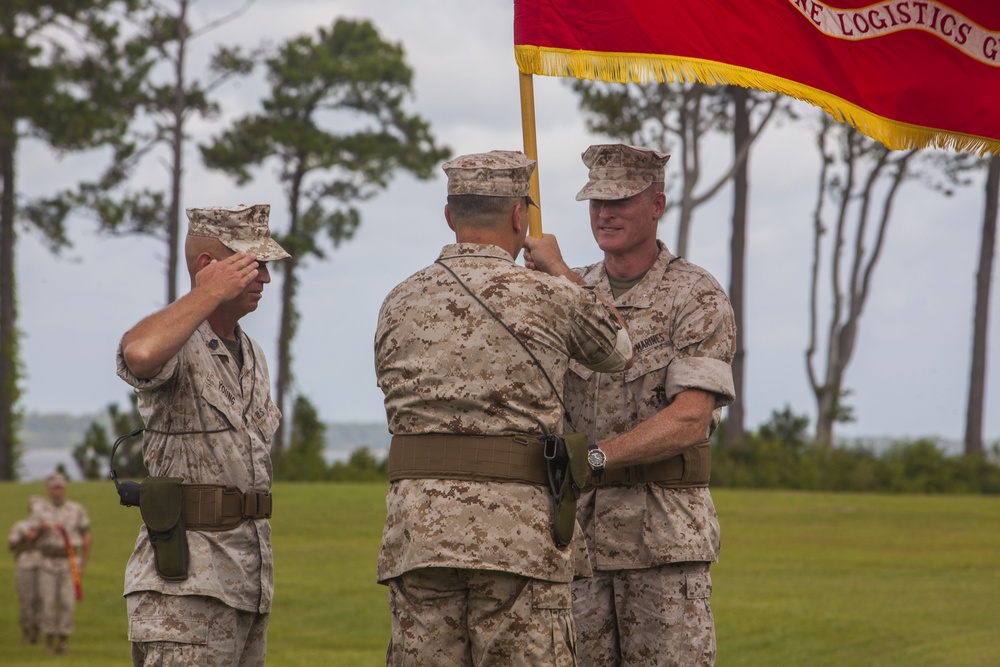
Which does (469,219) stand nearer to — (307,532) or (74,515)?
(74,515)

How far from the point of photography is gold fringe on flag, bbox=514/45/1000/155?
6.08m

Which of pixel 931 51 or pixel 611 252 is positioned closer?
pixel 611 252

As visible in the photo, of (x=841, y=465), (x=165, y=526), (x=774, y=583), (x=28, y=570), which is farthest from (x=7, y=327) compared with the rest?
(x=165, y=526)

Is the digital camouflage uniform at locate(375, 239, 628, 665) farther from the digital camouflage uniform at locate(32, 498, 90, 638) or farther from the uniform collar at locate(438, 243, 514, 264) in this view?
the digital camouflage uniform at locate(32, 498, 90, 638)

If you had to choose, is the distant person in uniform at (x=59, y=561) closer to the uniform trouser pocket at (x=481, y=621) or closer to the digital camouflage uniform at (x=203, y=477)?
the digital camouflage uniform at (x=203, y=477)

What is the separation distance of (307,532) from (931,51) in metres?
20.9

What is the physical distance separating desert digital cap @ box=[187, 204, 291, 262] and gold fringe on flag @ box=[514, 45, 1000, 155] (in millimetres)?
1380

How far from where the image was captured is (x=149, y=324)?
4.81 m

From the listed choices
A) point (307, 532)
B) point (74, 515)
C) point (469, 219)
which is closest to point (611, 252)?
point (469, 219)

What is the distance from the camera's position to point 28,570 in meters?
18.5

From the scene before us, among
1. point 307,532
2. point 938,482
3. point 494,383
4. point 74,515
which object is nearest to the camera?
point 494,383

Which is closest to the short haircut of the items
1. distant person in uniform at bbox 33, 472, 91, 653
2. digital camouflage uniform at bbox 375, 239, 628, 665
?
digital camouflage uniform at bbox 375, 239, 628, 665

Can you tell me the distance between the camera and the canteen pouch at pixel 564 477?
467cm

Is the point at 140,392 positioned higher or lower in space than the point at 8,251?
lower
